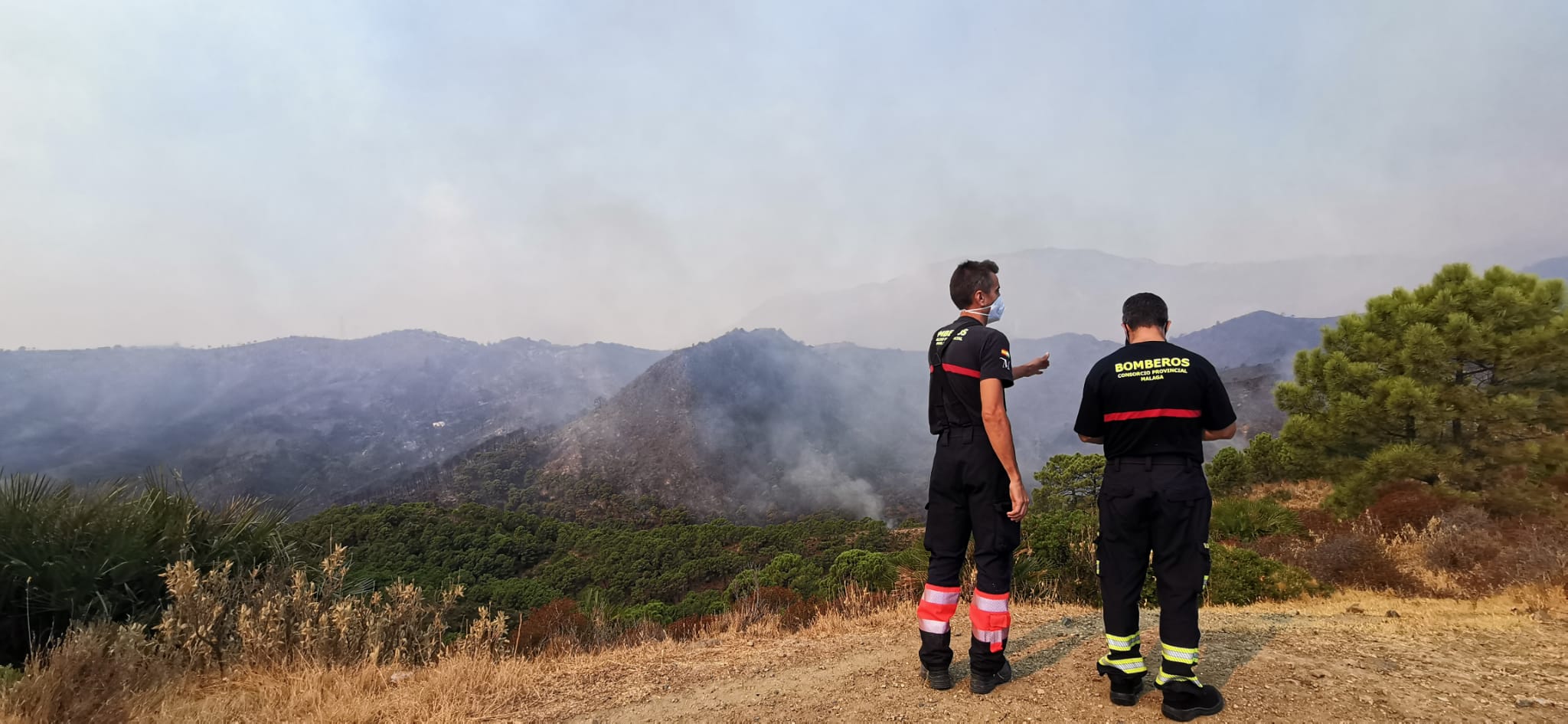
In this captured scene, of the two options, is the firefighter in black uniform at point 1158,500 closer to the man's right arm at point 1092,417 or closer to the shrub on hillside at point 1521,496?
the man's right arm at point 1092,417

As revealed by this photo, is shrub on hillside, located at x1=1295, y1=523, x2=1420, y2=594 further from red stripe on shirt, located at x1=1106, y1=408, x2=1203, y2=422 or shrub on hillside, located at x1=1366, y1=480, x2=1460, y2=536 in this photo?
red stripe on shirt, located at x1=1106, y1=408, x2=1203, y2=422

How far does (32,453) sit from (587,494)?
11181 cm

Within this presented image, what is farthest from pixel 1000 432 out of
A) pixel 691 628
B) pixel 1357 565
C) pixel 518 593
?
pixel 518 593

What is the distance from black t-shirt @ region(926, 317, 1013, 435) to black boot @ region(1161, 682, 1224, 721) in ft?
5.27

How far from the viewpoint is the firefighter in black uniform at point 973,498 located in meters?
3.66

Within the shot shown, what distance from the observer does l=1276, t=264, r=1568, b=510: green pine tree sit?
1310 cm

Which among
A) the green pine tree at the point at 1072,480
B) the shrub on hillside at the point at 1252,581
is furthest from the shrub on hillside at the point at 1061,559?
the green pine tree at the point at 1072,480

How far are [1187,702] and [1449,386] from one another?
16.3 metres

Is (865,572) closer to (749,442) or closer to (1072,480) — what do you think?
(1072,480)

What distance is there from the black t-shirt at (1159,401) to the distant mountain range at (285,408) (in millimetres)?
126228

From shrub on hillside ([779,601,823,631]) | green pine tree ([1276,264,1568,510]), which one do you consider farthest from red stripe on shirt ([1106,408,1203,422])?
green pine tree ([1276,264,1568,510])

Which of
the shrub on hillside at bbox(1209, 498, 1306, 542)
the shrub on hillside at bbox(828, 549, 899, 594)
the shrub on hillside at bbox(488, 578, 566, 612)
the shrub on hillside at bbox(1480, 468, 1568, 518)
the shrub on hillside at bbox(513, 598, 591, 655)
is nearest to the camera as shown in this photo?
the shrub on hillside at bbox(513, 598, 591, 655)

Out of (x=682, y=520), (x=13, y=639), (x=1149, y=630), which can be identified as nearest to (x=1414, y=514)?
(x=1149, y=630)

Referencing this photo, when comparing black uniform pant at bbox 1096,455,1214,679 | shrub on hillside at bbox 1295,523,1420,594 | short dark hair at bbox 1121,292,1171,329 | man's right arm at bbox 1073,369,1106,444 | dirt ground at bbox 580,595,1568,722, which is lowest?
shrub on hillside at bbox 1295,523,1420,594
